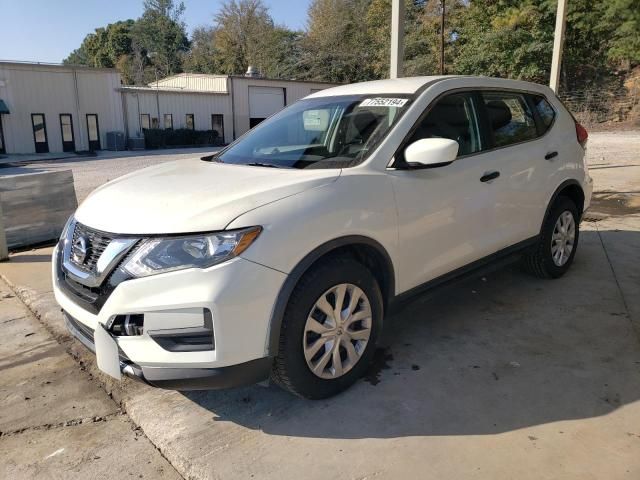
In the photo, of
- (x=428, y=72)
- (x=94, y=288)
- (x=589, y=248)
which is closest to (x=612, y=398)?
(x=94, y=288)

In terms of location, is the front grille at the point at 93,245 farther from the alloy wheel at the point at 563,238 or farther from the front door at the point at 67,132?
the front door at the point at 67,132

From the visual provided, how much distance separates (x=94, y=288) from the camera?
2.61 meters

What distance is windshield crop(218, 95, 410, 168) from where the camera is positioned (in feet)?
10.6

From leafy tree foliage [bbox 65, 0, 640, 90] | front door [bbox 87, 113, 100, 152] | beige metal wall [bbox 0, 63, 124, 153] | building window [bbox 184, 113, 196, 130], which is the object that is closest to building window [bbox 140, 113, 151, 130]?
beige metal wall [bbox 0, 63, 124, 153]

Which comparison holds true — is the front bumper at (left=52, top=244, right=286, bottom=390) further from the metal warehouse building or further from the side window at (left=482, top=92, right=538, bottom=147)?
the metal warehouse building

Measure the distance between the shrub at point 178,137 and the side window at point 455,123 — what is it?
31.4m

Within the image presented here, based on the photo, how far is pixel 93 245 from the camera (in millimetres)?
2709

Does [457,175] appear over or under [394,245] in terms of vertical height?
over

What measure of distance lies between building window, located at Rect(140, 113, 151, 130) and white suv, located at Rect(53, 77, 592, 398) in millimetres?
32113

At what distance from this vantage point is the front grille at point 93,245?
264 centimetres

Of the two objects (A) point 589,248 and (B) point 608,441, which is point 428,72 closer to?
(A) point 589,248

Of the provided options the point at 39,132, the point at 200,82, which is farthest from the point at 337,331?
the point at 200,82

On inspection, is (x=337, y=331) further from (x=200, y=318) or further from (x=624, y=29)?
(x=624, y=29)

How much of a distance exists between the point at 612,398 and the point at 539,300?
1.48m
